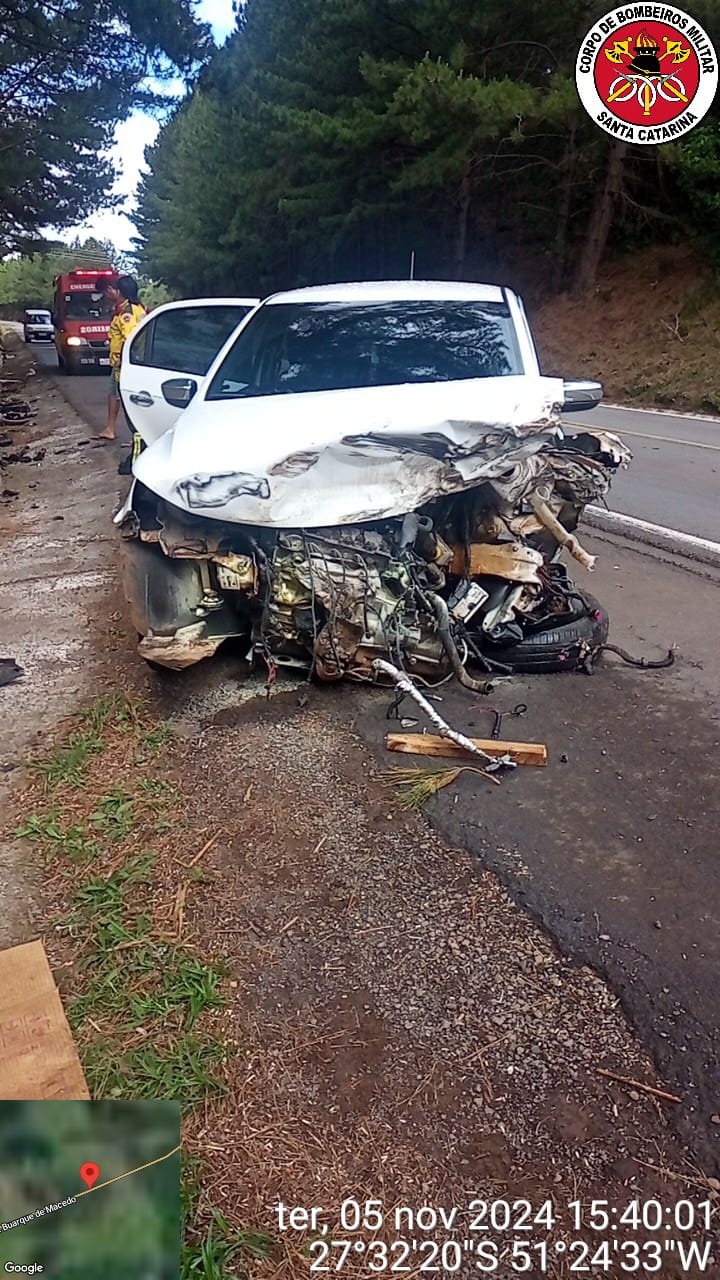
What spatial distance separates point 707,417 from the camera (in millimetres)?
15500

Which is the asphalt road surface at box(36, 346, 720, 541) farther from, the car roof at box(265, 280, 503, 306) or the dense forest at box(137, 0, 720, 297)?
the dense forest at box(137, 0, 720, 297)

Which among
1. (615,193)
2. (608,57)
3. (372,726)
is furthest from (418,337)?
(615,193)

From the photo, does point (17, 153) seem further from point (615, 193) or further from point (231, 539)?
point (231, 539)

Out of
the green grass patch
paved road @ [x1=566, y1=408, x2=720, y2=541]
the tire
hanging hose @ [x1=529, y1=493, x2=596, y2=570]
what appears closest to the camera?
the green grass patch

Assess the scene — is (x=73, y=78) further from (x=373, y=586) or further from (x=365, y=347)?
(x=373, y=586)

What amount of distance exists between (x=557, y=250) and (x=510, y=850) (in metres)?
26.1

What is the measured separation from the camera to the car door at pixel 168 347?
7355 millimetres

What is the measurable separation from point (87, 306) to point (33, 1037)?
2303 centimetres

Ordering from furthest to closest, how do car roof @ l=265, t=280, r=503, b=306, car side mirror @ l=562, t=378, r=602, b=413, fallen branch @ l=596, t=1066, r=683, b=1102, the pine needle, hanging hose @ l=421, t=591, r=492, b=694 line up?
car roof @ l=265, t=280, r=503, b=306, car side mirror @ l=562, t=378, r=602, b=413, hanging hose @ l=421, t=591, r=492, b=694, the pine needle, fallen branch @ l=596, t=1066, r=683, b=1102

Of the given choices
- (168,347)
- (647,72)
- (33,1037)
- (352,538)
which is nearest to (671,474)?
(168,347)

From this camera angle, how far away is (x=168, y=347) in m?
7.61

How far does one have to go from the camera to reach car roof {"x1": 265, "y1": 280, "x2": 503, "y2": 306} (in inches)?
209

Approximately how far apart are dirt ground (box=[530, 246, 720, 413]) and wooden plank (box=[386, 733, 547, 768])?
15.1 m

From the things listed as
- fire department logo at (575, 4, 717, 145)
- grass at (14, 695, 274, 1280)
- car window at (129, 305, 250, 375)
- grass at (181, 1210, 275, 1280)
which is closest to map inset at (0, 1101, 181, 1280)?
grass at (181, 1210, 275, 1280)
